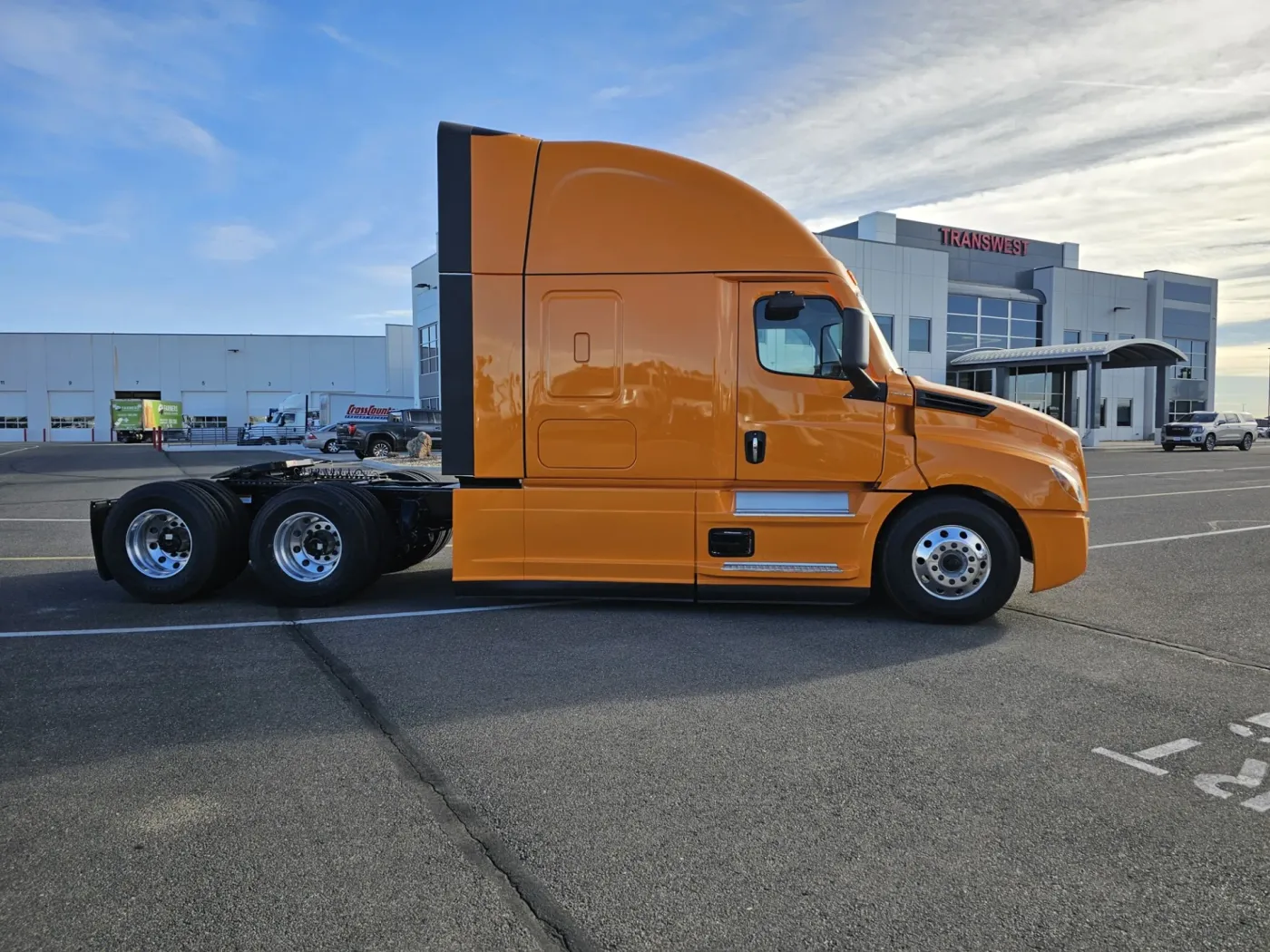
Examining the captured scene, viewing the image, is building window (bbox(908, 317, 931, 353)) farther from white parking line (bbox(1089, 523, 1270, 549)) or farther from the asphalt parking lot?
the asphalt parking lot

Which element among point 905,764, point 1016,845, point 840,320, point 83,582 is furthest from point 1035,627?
point 83,582

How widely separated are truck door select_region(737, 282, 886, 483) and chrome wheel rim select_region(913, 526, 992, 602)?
66 centimetres

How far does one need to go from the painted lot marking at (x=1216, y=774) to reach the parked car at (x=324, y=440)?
39.2 meters

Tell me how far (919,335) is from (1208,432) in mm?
13852

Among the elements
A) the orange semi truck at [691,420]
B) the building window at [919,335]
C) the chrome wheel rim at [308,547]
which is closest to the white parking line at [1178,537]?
the orange semi truck at [691,420]

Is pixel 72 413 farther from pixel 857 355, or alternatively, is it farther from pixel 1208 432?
pixel 857 355

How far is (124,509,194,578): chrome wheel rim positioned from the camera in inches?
285

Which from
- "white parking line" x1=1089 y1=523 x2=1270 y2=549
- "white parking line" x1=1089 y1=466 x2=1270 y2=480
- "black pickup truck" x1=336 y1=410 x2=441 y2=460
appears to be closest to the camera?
"white parking line" x1=1089 y1=523 x2=1270 y2=549

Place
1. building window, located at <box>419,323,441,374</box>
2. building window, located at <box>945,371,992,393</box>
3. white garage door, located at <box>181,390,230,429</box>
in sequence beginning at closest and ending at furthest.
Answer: building window, located at <box>945,371,992,393</box>
building window, located at <box>419,323,441,374</box>
white garage door, located at <box>181,390,230,429</box>

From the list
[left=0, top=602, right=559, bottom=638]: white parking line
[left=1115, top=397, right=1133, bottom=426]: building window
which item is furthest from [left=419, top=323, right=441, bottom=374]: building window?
[left=0, top=602, right=559, bottom=638]: white parking line

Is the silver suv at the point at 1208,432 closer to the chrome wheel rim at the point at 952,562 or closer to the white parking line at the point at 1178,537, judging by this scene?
the white parking line at the point at 1178,537

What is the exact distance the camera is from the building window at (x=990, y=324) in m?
47.3

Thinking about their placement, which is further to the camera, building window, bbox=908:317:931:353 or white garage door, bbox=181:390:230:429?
white garage door, bbox=181:390:230:429

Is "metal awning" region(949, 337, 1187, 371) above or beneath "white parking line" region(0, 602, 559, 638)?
above
